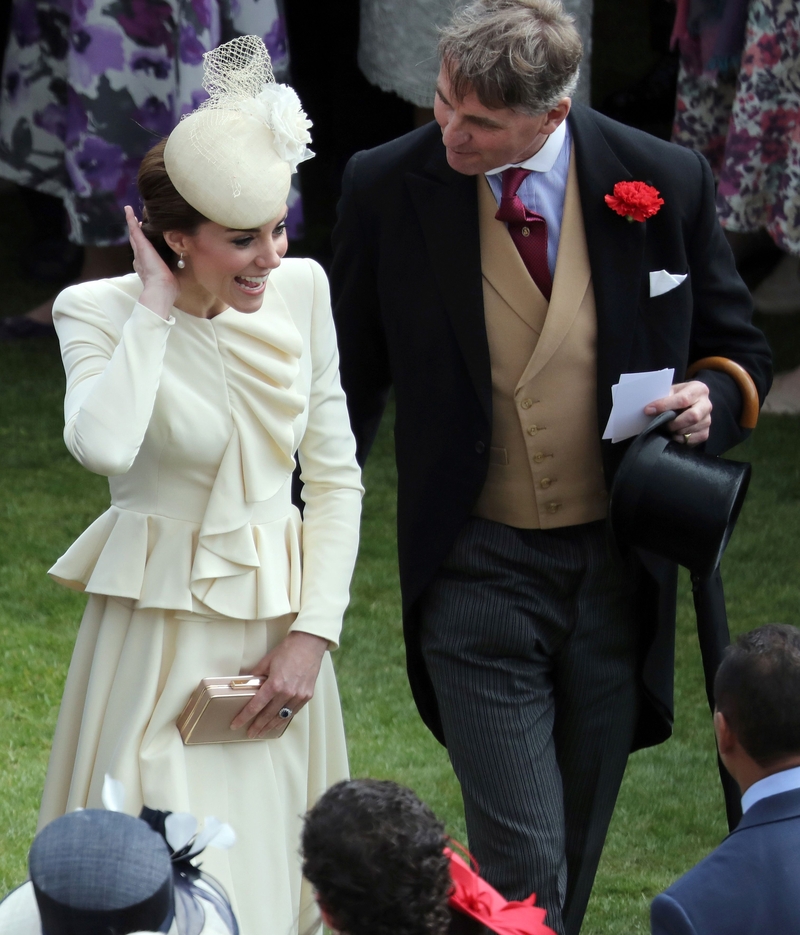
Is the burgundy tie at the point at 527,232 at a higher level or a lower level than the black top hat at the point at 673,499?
higher

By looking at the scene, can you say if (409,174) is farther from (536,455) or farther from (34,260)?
(34,260)

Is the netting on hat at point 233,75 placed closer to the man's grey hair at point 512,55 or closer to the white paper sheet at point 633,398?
the man's grey hair at point 512,55

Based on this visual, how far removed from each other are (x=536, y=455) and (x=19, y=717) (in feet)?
7.01

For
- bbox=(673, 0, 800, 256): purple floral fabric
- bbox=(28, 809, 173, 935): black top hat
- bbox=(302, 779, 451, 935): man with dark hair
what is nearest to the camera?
bbox=(28, 809, 173, 935): black top hat

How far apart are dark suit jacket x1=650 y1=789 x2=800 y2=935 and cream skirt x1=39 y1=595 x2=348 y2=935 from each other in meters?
0.77

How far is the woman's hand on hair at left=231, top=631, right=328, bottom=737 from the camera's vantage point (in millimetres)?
2473

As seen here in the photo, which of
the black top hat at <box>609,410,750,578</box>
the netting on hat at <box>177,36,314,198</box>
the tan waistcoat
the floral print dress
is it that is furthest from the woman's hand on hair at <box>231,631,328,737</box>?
the floral print dress

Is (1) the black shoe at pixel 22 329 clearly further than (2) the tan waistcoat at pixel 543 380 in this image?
Yes

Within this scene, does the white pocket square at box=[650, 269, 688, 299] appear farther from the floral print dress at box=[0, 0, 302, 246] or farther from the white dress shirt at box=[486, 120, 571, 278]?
the floral print dress at box=[0, 0, 302, 246]

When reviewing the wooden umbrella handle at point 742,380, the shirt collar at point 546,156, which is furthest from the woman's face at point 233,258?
the wooden umbrella handle at point 742,380

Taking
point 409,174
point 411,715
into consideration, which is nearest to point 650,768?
point 411,715

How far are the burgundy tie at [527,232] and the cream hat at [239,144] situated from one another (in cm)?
37

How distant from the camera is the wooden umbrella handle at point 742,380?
9.07ft

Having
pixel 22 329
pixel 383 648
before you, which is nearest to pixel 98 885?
pixel 383 648
